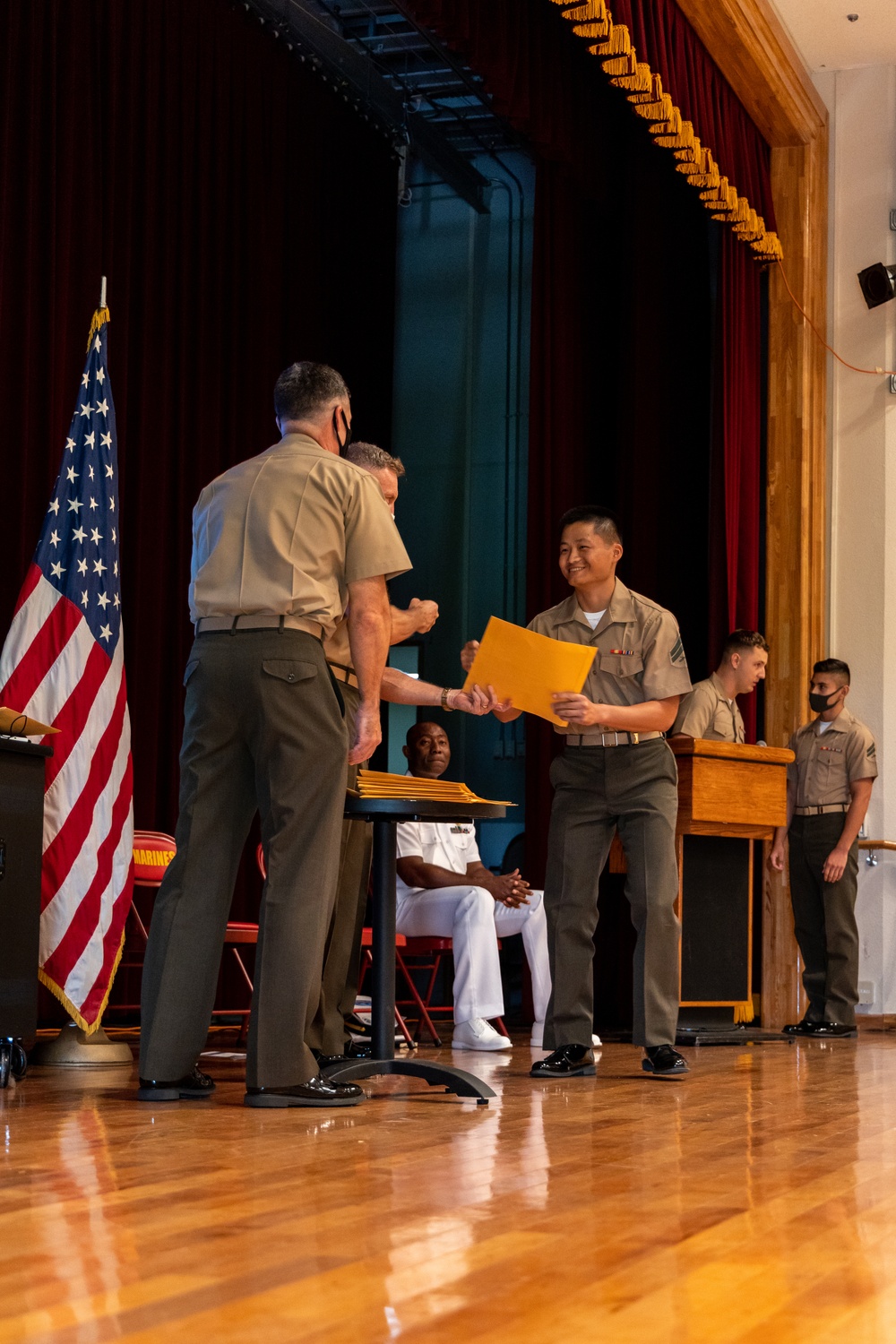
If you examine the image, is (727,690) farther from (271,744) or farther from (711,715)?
(271,744)

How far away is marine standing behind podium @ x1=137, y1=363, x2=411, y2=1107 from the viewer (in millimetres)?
3018

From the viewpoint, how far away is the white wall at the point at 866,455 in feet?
22.6

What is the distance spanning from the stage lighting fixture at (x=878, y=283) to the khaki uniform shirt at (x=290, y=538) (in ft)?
14.3

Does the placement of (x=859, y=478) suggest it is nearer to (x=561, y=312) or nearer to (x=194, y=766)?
(x=561, y=312)

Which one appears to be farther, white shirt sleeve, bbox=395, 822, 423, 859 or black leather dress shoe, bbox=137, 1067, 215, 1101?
white shirt sleeve, bbox=395, 822, 423, 859

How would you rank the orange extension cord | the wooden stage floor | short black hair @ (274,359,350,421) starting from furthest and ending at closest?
the orange extension cord
short black hair @ (274,359,350,421)
the wooden stage floor

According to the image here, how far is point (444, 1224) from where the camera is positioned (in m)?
1.79

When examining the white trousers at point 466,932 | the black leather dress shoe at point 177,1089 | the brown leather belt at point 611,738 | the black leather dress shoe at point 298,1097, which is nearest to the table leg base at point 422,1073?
the black leather dress shoe at point 298,1097

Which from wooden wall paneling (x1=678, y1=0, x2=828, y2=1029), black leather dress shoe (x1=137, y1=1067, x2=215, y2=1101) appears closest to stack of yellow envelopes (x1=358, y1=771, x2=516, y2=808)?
black leather dress shoe (x1=137, y1=1067, x2=215, y2=1101)

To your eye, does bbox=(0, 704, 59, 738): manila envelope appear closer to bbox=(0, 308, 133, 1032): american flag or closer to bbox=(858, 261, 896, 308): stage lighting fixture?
bbox=(0, 308, 133, 1032): american flag

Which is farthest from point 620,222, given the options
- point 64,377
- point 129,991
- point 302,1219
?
point 302,1219

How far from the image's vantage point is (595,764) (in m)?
4.07

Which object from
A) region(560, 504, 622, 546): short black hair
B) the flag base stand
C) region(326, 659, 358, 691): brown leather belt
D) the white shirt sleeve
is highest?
region(560, 504, 622, 546): short black hair

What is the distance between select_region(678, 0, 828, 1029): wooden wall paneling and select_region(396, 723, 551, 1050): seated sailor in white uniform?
4.78 feet
